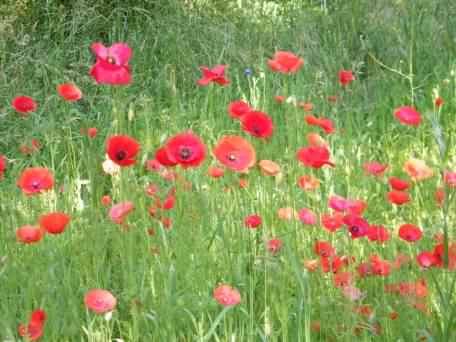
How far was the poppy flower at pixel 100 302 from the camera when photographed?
1.49 meters

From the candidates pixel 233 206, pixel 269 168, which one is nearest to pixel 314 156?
Result: pixel 269 168

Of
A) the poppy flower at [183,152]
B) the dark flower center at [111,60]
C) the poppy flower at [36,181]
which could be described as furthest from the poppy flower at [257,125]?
the poppy flower at [36,181]

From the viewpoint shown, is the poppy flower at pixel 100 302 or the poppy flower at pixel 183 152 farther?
the poppy flower at pixel 183 152

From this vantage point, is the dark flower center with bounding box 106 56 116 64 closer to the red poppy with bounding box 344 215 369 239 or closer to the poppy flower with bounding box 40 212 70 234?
the poppy flower with bounding box 40 212 70 234

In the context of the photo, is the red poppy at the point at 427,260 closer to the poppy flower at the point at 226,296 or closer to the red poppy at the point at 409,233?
the red poppy at the point at 409,233

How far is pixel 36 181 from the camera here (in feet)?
6.41

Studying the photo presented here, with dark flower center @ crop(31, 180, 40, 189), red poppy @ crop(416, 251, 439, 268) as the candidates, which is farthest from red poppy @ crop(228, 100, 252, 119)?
red poppy @ crop(416, 251, 439, 268)

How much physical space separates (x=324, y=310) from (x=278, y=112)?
6.13 feet

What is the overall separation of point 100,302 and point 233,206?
86 cm

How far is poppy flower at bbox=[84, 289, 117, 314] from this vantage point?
149cm

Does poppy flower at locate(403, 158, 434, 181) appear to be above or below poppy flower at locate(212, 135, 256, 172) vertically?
below

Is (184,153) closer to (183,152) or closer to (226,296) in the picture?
(183,152)

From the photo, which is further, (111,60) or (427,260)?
(111,60)

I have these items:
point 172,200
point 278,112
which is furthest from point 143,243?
point 278,112
